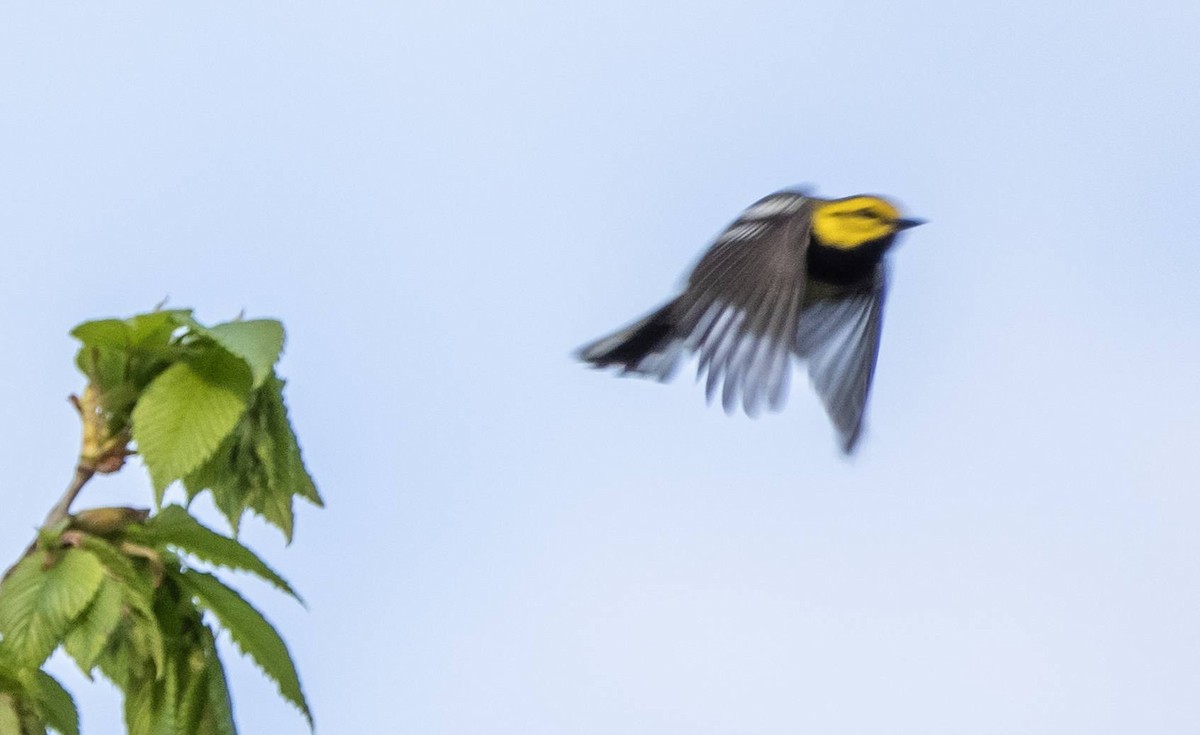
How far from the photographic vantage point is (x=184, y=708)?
2387 mm

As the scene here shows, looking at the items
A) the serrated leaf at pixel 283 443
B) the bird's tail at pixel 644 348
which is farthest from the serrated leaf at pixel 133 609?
the bird's tail at pixel 644 348

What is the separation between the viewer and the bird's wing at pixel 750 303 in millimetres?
5176

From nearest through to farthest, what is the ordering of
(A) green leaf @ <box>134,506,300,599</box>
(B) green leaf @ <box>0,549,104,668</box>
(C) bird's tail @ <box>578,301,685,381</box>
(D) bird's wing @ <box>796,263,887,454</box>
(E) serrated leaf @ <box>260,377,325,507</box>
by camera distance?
(B) green leaf @ <box>0,549,104,668</box> < (A) green leaf @ <box>134,506,300,599</box> < (E) serrated leaf @ <box>260,377,325,507</box> < (C) bird's tail @ <box>578,301,685,381</box> < (D) bird's wing @ <box>796,263,887,454</box>

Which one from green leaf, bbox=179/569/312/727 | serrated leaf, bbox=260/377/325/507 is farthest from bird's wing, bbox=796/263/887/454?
green leaf, bbox=179/569/312/727

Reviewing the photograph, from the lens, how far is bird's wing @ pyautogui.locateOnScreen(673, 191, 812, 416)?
17.0ft

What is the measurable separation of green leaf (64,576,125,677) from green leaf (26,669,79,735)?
0.65 ft

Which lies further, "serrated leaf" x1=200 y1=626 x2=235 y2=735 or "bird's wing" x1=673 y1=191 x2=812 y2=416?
"bird's wing" x1=673 y1=191 x2=812 y2=416

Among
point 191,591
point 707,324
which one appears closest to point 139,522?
point 191,591

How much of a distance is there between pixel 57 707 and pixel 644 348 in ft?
13.8

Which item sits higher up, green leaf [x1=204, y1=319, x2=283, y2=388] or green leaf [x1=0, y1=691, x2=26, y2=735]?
green leaf [x1=204, y1=319, x2=283, y2=388]

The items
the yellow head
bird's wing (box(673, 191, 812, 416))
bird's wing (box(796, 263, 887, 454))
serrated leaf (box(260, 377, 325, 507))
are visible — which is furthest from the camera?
bird's wing (box(796, 263, 887, 454))

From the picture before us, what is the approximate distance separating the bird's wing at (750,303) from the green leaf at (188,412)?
272cm

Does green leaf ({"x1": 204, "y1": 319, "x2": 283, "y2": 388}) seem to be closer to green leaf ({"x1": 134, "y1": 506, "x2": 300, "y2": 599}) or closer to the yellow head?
green leaf ({"x1": 134, "y1": 506, "x2": 300, "y2": 599})

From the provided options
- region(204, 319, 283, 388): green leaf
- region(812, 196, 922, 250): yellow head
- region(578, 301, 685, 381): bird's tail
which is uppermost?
region(812, 196, 922, 250): yellow head
